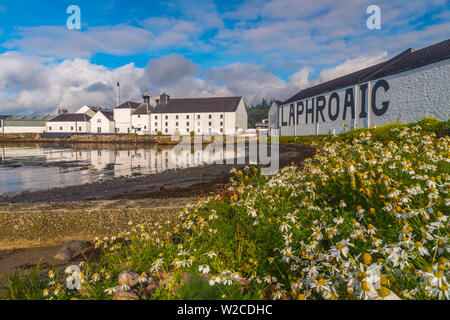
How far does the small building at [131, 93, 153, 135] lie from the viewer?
7509 centimetres

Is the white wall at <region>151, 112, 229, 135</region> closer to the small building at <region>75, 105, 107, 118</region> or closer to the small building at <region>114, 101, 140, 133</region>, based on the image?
the small building at <region>114, 101, 140, 133</region>

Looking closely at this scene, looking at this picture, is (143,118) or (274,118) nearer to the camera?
(274,118)

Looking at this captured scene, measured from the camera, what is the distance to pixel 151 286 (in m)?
2.37

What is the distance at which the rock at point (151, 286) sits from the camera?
2.32 metres

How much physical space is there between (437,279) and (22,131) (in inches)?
4843

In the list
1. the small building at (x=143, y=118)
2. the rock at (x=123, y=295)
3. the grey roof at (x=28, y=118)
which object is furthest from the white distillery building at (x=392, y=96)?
the grey roof at (x=28, y=118)

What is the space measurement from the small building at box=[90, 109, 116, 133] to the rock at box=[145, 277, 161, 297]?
86836mm

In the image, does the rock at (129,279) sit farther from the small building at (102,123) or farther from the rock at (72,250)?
the small building at (102,123)

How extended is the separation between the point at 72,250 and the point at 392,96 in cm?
2551

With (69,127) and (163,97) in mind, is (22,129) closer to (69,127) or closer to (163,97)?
(69,127)

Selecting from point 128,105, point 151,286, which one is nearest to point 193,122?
point 128,105

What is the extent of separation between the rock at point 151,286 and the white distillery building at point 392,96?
37.4ft

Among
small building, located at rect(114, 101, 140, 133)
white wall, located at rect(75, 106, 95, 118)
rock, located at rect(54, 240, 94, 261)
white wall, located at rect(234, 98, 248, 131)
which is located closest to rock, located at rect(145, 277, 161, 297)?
rock, located at rect(54, 240, 94, 261)

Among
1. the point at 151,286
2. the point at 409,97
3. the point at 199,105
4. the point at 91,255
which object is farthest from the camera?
the point at 199,105
